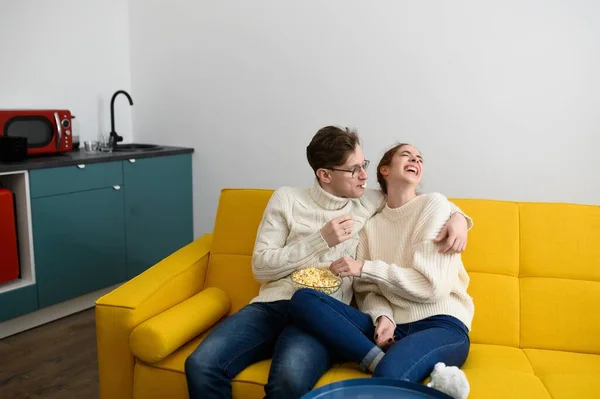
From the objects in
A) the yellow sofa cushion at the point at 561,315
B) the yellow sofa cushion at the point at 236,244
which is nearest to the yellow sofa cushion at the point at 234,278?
the yellow sofa cushion at the point at 236,244

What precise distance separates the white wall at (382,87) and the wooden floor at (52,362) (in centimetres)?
124

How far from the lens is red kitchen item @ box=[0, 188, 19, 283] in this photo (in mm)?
2932

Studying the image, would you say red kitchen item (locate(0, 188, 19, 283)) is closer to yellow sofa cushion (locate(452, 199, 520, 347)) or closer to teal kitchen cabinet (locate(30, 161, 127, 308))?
teal kitchen cabinet (locate(30, 161, 127, 308))

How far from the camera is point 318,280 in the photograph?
6.36ft

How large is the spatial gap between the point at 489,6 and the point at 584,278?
1593 millimetres

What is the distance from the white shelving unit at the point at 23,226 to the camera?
9.84 feet

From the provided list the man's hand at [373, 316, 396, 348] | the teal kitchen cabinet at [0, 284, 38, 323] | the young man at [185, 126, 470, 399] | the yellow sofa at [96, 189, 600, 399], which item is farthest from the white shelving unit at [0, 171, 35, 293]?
the man's hand at [373, 316, 396, 348]

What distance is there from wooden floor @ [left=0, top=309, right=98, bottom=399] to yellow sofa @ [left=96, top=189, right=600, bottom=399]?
66cm

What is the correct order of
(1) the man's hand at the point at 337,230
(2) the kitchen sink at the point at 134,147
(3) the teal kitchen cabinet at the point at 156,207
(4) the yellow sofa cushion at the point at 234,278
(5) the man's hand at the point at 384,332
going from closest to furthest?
(5) the man's hand at the point at 384,332 → (1) the man's hand at the point at 337,230 → (4) the yellow sofa cushion at the point at 234,278 → (3) the teal kitchen cabinet at the point at 156,207 → (2) the kitchen sink at the point at 134,147

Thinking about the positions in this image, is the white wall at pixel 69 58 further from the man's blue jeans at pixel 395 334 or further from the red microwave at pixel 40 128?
the man's blue jeans at pixel 395 334

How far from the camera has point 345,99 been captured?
3.50 metres

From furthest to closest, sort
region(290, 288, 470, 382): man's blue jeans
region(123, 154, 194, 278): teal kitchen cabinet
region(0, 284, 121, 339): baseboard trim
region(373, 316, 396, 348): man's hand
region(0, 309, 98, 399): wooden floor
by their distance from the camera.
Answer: region(123, 154, 194, 278): teal kitchen cabinet → region(0, 284, 121, 339): baseboard trim → region(0, 309, 98, 399): wooden floor → region(373, 316, 396, 348): man's hand → region(290, 288, 470, 382): man's blue jeans

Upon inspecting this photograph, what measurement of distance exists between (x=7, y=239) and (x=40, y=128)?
68 centimetres

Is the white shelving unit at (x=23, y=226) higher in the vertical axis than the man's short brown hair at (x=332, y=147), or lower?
lower
